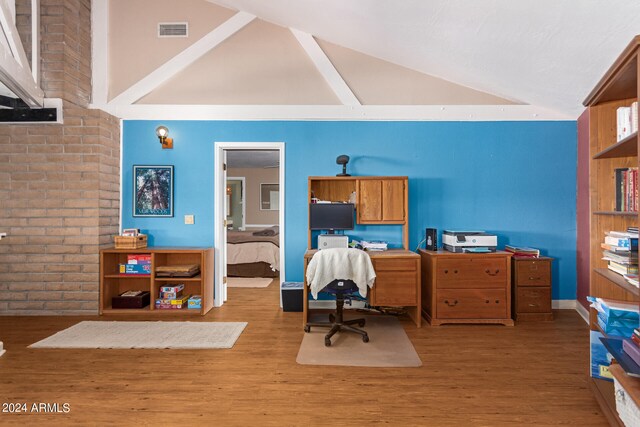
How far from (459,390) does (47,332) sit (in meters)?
3.85

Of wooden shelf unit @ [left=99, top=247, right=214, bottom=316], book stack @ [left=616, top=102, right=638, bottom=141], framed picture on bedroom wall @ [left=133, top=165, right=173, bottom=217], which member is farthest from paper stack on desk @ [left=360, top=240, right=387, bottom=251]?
framed picture on bedroom wall @ [left=133, top=165, right=173, bottom=217]

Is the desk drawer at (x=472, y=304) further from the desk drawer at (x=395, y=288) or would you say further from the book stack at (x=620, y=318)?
the book stack at (x=620, y=318)

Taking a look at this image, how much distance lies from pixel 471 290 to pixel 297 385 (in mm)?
2217

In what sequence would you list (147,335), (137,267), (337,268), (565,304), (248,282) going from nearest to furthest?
(337,268)
(147,335)
(137,267)
(565,304)
(248,282)

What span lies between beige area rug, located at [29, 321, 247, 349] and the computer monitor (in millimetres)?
1407

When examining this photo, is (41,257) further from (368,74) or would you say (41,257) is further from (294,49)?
(368,74)

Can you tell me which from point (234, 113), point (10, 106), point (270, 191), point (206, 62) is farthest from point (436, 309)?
point (270, 191)

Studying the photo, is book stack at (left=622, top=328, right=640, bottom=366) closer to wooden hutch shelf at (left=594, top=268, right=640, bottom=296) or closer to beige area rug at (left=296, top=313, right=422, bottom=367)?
wooden hutch shelf at (left=594, top=268, right=640, bottom=296)

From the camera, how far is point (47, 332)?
3465 millimetres

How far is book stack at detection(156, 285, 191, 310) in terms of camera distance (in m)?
4.15

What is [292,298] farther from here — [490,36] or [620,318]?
[490,36]

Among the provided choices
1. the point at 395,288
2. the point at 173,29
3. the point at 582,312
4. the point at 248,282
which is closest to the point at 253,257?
the point at 248,282

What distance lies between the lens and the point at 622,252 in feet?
6.76

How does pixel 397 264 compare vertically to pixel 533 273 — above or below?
above
